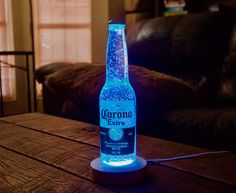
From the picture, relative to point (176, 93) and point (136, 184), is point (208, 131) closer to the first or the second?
Result: point (176, 93)

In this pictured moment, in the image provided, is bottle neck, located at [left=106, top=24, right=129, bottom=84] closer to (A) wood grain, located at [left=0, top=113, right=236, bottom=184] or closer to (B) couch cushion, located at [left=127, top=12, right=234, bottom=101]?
(A) wood grain, located at [left=0, top=113, right=236, bottom=184]

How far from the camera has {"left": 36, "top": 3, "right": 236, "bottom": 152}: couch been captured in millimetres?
1331

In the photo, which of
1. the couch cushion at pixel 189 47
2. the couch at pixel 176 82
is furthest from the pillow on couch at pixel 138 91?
the couch cushion at pixel 189 47

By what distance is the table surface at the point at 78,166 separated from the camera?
61 centimetres

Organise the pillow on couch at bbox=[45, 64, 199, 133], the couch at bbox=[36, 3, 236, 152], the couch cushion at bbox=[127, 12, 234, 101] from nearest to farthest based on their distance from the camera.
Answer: the couch at bbox=[36, 3, 236, 152] → the pillow on couch at bbox=[45, 64, 199, 133] → the couch cushion at bbox=[127, 12, 234, 101]

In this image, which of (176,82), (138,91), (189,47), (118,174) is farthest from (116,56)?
(189,47)

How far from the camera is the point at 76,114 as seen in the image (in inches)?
68.0

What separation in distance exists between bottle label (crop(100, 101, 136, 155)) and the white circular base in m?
0.03

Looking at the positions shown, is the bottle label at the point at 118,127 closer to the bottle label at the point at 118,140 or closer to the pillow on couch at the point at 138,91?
the bottle label at the point at 118,140

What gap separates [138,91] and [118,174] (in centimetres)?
85

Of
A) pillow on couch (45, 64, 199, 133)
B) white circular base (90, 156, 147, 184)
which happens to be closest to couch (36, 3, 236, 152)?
pillow on couch (45, 64, 199, 133)

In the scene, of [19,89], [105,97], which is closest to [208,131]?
[105,97]

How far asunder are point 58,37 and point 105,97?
2.57 meters

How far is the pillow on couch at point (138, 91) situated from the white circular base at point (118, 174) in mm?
809
